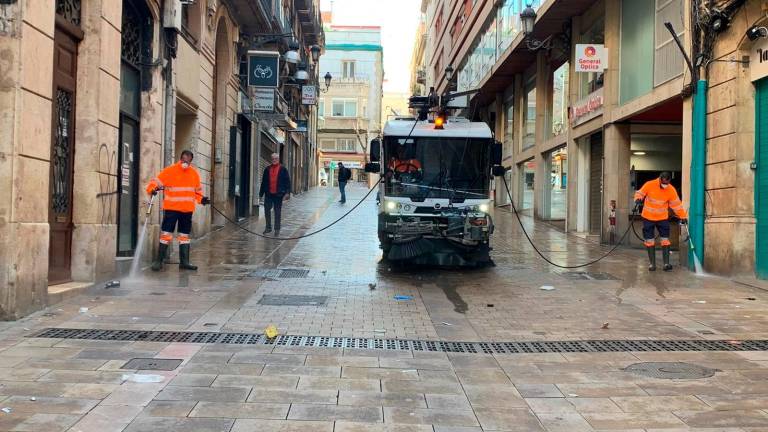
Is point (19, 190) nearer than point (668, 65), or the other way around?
point (19, 190)

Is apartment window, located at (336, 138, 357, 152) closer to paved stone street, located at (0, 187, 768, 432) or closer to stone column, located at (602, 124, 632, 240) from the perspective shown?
stone column, located at (602, 124, 632, 240)

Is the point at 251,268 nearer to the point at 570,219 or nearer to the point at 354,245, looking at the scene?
the point at 354,245

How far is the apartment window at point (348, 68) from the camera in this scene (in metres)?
64.3

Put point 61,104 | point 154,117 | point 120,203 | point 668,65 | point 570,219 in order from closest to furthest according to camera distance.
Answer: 1. point 61,104
2. point 120,203
3. point 154,117
4. point 668,65
5. point 570,219

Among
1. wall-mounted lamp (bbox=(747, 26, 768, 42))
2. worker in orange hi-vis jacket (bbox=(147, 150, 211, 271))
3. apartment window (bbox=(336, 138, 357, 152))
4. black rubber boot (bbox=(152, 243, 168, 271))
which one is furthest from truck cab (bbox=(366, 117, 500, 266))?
apartment window (bbox=(336, 138, 357, 152))

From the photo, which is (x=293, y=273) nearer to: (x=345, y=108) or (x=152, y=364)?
(x=152, y=364)

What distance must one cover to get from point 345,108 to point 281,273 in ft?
181

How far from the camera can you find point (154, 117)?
10766mm

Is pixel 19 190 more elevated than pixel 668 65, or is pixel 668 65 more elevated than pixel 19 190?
pixel 668 65

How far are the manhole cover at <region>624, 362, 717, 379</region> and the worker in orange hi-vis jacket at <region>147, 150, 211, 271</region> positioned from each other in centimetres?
698

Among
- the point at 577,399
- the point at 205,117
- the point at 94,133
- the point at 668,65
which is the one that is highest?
the point at 668,65

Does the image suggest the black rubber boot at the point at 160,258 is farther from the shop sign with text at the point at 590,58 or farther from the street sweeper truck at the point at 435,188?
the shop sign with text at the point at 590,58

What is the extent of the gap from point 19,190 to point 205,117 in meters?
8.82

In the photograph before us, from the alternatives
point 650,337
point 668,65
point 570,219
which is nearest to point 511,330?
point 650,337
